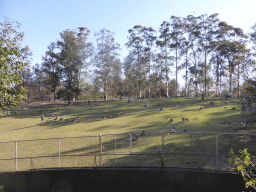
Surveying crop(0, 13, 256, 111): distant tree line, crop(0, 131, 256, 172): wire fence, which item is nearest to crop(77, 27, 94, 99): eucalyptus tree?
crop(0, 13, 256, 111): distant tree line

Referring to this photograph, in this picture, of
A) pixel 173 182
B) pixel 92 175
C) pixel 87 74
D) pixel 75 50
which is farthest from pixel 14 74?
pixel 87 74

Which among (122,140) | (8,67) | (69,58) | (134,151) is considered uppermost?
(69,58)

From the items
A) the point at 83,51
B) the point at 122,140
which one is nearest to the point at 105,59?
the point at 83,51

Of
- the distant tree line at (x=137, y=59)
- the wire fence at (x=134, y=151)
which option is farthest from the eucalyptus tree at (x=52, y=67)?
the wire fence at (x=134, y=151)

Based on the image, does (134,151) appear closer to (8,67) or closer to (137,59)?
(8,67)

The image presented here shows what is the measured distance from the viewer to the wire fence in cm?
1241

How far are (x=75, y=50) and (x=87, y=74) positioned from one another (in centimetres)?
877

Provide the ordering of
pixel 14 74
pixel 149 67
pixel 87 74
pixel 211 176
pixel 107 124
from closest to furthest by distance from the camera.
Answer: pixel 14 74 → pixel 211 176 → pixel 107 124 → pixel 87 74 → pixel 149 67

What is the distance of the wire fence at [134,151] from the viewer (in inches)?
488

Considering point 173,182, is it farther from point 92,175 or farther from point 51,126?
point 51,126

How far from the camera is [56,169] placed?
34.4 feet

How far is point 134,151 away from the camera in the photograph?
15.4 meters

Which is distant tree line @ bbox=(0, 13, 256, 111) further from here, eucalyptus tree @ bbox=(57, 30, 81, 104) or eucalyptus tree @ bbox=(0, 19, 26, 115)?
eucalyptus tree @ bbox=(0, 19, 26, 115)

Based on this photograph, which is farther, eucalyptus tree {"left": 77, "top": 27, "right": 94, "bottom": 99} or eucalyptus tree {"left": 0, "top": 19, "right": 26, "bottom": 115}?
eucalyptus tree {"left": 77, "top": 27, "right": 94, "bottom": 99}
